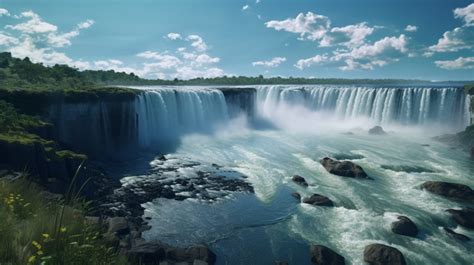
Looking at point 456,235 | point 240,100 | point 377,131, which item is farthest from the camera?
point 240,100

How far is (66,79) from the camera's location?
136ft

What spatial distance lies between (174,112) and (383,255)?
90.9 feet

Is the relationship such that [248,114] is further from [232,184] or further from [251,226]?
[251,226]

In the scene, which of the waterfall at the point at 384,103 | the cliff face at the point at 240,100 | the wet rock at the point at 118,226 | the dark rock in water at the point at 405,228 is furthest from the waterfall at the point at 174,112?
the dark rock in water at the point at 405,228

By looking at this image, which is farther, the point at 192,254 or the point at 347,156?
the point at 347,156

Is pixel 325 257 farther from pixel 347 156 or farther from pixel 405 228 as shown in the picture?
pixel 347 156

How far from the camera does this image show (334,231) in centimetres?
1434

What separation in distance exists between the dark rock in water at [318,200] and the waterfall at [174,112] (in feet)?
60.3

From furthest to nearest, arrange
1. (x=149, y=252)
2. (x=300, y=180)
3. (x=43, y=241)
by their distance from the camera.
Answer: (x=300, y=180)
(x=149, y=252)
(x=43, y=241)

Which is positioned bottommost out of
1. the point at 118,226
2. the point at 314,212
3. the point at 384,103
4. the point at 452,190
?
the point at 314,212

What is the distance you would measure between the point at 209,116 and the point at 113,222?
91.2 ft

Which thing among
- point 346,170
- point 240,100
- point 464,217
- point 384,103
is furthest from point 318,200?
point 384,103

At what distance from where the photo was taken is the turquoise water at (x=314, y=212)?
1303 centimetres

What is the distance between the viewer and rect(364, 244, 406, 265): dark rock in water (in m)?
11.9
